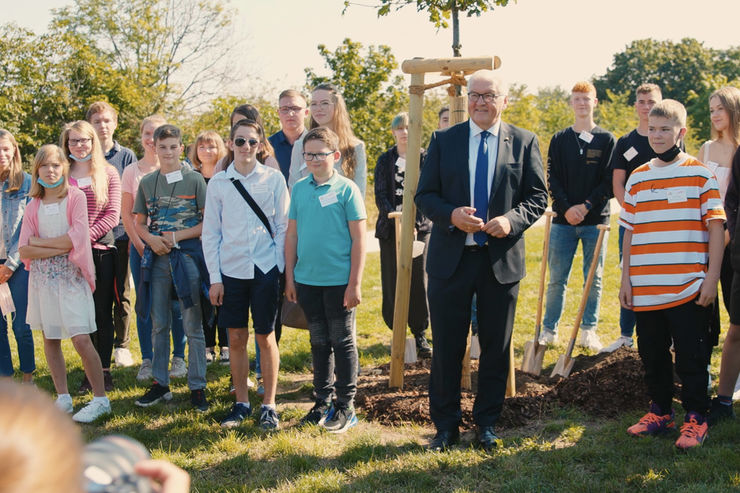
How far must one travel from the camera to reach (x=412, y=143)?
526cm

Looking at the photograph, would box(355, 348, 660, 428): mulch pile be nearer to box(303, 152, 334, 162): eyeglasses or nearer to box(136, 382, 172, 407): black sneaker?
box(136, 382, 172, 407): black sneaker

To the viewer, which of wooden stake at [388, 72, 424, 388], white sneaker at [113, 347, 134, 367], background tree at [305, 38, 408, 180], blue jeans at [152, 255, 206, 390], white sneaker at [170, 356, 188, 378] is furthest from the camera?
background tree at [305, 38, 408, 180]

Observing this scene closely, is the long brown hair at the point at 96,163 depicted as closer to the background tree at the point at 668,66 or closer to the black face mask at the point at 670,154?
the black face mask at the point at 670,154

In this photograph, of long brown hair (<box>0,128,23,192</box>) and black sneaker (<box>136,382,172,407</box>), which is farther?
long brown hair (<box>0,128,23,192</box>)

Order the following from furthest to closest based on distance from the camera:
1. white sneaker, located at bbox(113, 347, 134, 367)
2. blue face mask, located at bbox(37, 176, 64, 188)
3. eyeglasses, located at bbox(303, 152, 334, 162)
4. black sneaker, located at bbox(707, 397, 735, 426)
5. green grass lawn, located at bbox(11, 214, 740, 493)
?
white sneaker, located at bbox(113, 347, 134, 367) → blue face mask, located at bbox(37, 176, 64, 188) → eyeglasses, located at bbox(303, 152, 334, 162) → black sneaker, located at bbox(707, 397, 735, 426) → green grass lawn, located at bbox(11, 214, 740, 493)

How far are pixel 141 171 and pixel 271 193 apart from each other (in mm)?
1932

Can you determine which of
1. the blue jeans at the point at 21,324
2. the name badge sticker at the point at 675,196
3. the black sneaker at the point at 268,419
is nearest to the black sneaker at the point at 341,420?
the black sneaker at the point at 268,419

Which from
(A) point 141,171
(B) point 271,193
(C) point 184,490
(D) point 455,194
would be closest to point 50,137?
(A) point 141,171

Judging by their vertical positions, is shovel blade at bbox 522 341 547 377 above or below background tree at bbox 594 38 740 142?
below

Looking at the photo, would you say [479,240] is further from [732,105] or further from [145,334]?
[145,334]

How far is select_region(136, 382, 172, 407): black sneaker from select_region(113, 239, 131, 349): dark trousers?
122 cm

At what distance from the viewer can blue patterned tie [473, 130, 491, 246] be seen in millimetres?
4441

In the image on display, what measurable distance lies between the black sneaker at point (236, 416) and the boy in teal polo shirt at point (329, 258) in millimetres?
480

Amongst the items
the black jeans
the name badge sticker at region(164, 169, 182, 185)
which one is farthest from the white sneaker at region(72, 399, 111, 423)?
the name badge sticker at region(164, 169, 182, 185)
